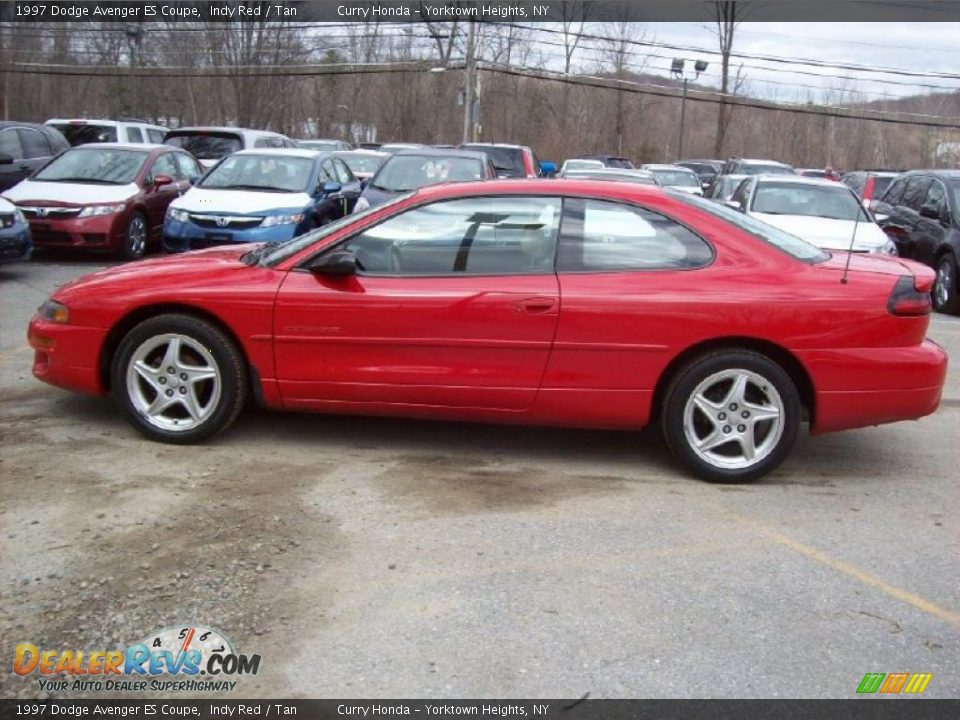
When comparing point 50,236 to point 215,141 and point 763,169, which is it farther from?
point 763,169

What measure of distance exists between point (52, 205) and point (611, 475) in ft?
31.6

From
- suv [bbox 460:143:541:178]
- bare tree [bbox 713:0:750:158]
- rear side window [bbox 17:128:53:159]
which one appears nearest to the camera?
rear side window [bbox 17:128:53:159]

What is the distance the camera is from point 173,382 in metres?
4.95

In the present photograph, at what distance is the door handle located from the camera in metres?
4.64

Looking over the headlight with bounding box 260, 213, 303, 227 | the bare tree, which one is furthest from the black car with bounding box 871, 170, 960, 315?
the bare tree

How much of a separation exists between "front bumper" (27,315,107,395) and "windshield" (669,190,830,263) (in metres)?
3.26

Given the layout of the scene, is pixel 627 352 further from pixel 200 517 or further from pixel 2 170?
pixel 2 170

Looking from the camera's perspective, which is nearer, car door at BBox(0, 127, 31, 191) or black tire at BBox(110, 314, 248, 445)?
black tire at BBox(110, 314, 248, 445)

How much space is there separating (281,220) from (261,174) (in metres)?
1.35

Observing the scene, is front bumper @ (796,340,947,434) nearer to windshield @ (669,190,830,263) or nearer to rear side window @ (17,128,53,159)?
windshield @ (669,190,830,263)

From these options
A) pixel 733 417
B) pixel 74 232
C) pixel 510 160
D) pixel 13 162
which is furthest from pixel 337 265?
pixel 510 160

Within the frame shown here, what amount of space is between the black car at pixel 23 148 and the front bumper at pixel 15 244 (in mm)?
4616

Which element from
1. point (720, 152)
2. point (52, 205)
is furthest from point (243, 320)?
point (720, 152)

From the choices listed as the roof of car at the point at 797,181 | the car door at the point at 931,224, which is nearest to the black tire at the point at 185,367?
the roof of car at the point at 797,181
